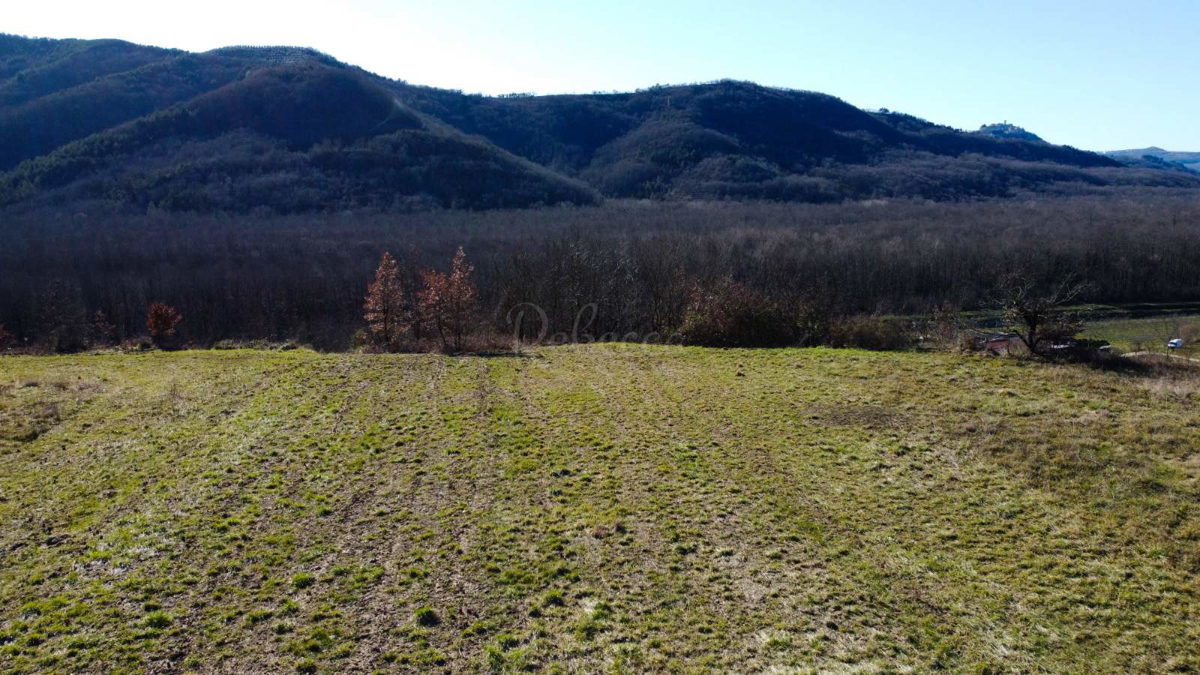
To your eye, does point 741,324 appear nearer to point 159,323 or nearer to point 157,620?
point 157,620

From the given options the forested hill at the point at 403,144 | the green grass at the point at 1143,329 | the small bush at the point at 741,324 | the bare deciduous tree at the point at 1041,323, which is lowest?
the green grass at the point at 1143,329

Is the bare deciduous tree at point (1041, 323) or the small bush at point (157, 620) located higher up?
the bare deciduous tree at point (1041, 323)

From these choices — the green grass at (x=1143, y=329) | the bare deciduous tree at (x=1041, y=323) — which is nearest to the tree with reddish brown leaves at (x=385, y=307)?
the bare deciduous tree at (x=1041, y=323)

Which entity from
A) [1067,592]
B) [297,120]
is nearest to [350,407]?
[1067,592]

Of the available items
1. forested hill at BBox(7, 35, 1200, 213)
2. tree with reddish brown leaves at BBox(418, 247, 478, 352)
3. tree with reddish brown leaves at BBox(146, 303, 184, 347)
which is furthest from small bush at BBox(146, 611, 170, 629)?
forested hill at BBox(7, 35, 1200, 213)

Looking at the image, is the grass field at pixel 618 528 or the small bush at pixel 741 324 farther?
the small bush at pixel 741 324

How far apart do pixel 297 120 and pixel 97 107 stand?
1489 inches

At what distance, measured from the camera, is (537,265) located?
52500mm

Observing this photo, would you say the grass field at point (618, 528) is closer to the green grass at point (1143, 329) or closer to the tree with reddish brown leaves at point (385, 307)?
the tree with reddish brown leaves at point (385, 307)

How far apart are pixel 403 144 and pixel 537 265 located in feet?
266

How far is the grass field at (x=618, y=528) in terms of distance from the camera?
8.94m

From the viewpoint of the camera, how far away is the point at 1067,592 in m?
9.94

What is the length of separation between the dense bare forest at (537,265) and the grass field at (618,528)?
79.9ft

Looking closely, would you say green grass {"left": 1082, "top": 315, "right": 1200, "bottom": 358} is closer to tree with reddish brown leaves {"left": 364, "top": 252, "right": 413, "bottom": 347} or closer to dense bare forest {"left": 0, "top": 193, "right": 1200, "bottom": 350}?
dense bare forest {"left": 0, "top": 193, "right": 1200, "bottom": 350}
